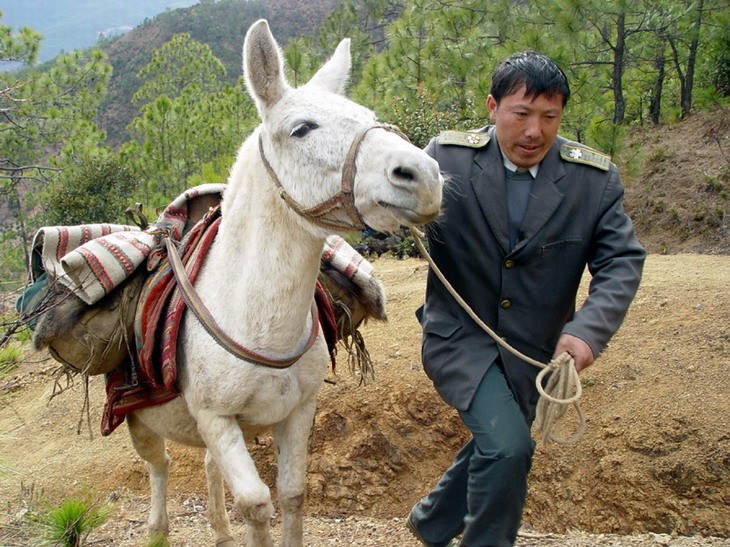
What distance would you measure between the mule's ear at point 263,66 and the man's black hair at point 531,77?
2.68ft

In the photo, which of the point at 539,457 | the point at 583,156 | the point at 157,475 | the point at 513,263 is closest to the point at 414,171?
the point at 513,263

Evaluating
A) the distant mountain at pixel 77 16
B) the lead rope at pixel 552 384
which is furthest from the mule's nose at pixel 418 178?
the distant mountain at pixel 77 16

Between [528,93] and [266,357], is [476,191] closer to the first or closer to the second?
[528,93]

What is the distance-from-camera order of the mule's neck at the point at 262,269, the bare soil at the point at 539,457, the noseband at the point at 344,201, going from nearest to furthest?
the noseband at the point at 344,201 < the mule's neck at the point at 262,269 < the bare soil at the point at 539,457

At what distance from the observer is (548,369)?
237 cm

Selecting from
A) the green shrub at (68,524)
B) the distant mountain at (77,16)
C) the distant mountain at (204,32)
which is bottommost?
the green shrub at (68,524)

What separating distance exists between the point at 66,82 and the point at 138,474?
1339 cm

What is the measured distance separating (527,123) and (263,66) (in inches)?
38.8

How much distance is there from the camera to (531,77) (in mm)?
2465

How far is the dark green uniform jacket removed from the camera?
260cm

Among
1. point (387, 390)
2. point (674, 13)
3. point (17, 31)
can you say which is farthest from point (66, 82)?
point (387, 390)

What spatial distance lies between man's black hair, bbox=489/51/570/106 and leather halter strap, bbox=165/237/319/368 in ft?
3.80

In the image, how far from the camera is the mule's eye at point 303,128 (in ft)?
7.41

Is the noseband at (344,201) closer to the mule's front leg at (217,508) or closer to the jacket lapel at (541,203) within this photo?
the jacket lapel at (541,203)
